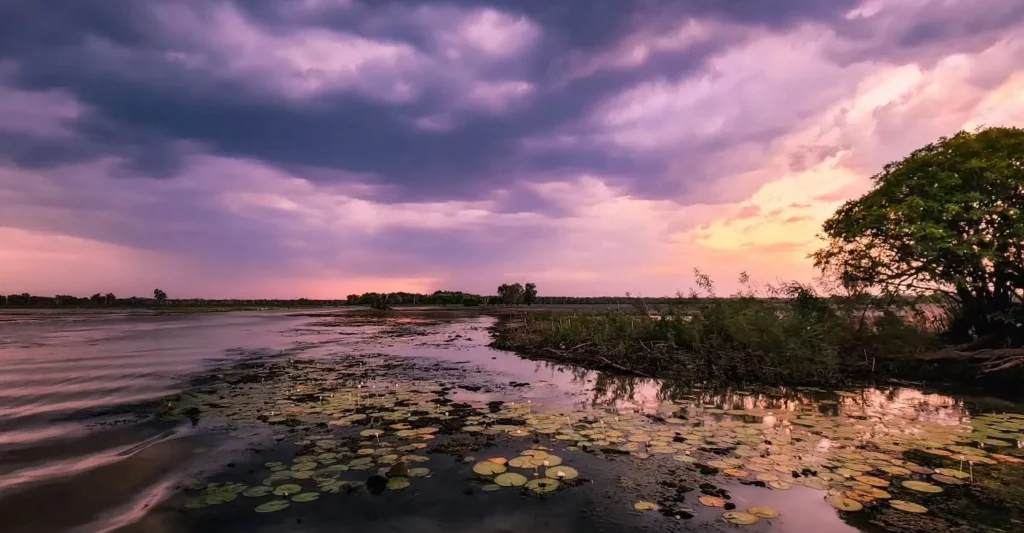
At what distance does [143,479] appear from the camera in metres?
5.49

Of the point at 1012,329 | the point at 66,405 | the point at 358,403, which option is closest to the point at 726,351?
the point at 1012,329

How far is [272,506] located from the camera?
4.61m

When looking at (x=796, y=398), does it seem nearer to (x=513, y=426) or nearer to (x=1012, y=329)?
(x=513, y=426)

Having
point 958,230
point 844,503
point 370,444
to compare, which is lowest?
point 370,444

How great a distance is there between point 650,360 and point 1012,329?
413 inches

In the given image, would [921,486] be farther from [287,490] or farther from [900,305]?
[900,305]

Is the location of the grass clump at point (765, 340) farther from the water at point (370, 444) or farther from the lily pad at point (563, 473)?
the lily pad at point (563, 473)

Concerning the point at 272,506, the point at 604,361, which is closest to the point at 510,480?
the point at 272,506

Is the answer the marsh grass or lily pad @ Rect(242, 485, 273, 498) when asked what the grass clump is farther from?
lily pad @ Rect(242, 485, 273, 498)

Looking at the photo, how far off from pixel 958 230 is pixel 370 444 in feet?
56.2

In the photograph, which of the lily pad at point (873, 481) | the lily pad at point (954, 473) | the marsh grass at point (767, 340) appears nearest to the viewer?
the lily pad at point (873, 481)

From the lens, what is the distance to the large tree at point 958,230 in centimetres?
1248

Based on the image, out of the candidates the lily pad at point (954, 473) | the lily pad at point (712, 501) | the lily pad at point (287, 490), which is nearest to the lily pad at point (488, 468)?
the lily pad at point (287, 490)

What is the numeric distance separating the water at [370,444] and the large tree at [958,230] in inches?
171
